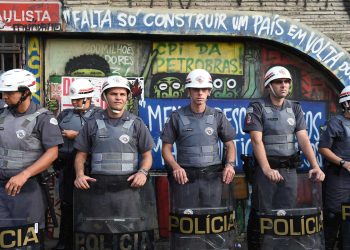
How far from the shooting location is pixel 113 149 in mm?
4344

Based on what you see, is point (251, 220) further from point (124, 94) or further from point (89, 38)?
point (89, 38)

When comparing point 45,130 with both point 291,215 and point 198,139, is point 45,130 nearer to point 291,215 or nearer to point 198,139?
point 198,139

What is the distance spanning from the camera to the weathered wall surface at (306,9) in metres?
7.04

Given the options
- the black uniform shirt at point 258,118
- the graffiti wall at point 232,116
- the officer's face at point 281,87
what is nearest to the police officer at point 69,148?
the graffiti wall at point 232,116

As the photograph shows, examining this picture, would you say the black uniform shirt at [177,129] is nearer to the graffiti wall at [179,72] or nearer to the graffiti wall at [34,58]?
A: the graffiti wall at [179,72]

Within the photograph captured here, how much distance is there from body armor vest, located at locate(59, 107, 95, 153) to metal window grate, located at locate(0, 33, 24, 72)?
163cm

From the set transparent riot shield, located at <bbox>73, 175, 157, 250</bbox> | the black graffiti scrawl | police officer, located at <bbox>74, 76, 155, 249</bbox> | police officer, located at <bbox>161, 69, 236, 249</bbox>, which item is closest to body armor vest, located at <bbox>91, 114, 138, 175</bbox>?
police officer, located at <bbox>74, 76, 155, 249</bbox>

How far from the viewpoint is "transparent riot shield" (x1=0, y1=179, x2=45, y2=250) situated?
4066 millimetres

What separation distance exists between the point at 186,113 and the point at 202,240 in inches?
49.1

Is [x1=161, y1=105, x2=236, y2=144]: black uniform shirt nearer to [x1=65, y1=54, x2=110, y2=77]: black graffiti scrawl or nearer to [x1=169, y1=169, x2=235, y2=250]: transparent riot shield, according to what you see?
[x1=169, y1=169, x2=235, y2=250]: transparent riot shield

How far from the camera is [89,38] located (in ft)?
22.1

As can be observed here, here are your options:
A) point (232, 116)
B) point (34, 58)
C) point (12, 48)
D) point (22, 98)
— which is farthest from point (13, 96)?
point (232, 116)

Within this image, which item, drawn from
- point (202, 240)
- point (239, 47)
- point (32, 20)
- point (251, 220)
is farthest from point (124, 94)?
point (239, 47)

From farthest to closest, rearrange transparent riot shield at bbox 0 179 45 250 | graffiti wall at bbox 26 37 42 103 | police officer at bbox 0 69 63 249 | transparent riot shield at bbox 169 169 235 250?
1. graffiti wall at bbox 26 37 42 103
2. transparent riot shield at bbox 169 169 235 250
3. police officer at bbox 0 69 63 249
4. transparent riot shield at bbox 0 179 45 250
